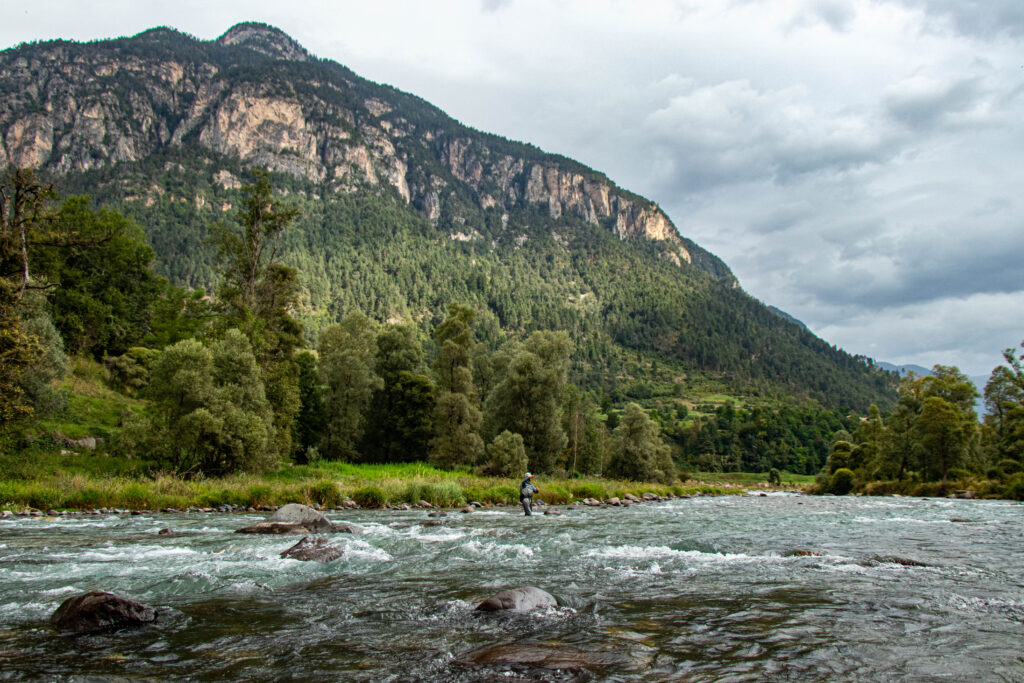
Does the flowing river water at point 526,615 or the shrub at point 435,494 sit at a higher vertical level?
the flowing river water at point 526,615

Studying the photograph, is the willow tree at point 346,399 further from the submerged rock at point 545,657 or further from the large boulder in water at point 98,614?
the submerged rock at point 545,657

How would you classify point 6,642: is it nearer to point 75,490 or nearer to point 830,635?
point 830,635

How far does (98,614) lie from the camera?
8312mm

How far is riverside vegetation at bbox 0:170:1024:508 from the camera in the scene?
1104 inches

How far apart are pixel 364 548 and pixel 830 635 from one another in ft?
40.2

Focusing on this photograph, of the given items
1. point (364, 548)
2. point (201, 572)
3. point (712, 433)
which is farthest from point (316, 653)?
point (712, 433)

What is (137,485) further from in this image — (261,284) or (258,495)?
(261,284)

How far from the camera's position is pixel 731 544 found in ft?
58.4

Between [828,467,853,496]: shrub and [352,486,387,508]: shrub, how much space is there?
64.4m

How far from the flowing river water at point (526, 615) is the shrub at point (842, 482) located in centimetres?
5819

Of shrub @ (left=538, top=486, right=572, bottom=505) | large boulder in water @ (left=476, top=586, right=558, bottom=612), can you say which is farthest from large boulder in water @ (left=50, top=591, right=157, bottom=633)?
shrub @ (left=538, top=486, right=572, bottom=505)

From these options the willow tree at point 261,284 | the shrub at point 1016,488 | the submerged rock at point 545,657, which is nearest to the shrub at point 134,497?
the willow tree at point 261,284

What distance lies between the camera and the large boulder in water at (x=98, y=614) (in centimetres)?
816

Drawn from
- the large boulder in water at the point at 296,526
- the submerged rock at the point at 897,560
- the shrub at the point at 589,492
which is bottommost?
the shrub at the point at 589,492
